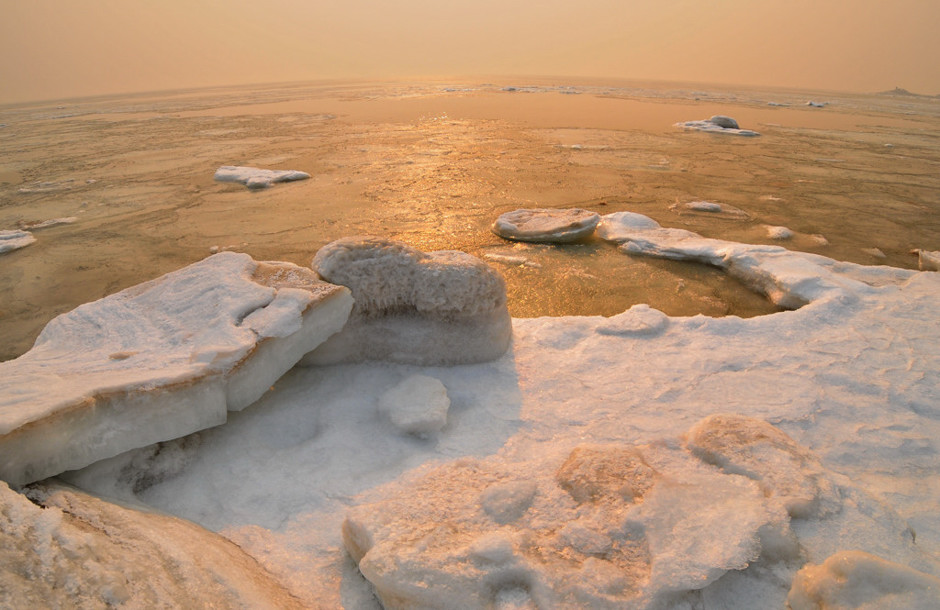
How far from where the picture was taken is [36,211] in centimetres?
599

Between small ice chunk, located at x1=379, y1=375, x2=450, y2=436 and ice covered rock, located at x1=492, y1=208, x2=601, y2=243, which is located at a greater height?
ice covered rock, located at x1=492, y1=208, x2=601, y2=243

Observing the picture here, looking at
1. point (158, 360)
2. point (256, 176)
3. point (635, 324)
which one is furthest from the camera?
point (256, 176)

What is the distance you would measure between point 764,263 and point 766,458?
2660mm

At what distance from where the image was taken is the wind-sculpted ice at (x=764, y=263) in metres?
3.45

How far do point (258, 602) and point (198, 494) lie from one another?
69cm

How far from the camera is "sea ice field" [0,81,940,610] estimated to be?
137 centimetres

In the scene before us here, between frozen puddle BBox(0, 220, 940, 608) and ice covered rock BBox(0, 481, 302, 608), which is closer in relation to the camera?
ice covered rock BBox(0, 481, 302, 608)

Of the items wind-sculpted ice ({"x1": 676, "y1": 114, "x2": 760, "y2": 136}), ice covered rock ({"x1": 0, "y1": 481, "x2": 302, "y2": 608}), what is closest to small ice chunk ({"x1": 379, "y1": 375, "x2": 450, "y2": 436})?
ice covered rock ({"x1": 0, "y1": 481, "x2": 302, "y2": 608})

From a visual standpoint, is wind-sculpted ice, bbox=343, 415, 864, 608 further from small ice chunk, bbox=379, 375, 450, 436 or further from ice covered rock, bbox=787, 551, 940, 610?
small ice chunk, bbox=379, 375, 450, 436

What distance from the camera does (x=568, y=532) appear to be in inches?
59.6

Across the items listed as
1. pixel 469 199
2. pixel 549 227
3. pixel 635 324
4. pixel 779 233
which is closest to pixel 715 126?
pixel 779 233

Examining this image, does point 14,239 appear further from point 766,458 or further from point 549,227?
point 766,458

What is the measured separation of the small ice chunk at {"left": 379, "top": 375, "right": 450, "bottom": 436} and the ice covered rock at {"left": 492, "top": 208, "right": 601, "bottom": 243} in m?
2.61

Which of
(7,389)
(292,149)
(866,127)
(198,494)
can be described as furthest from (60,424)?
(866,127)
